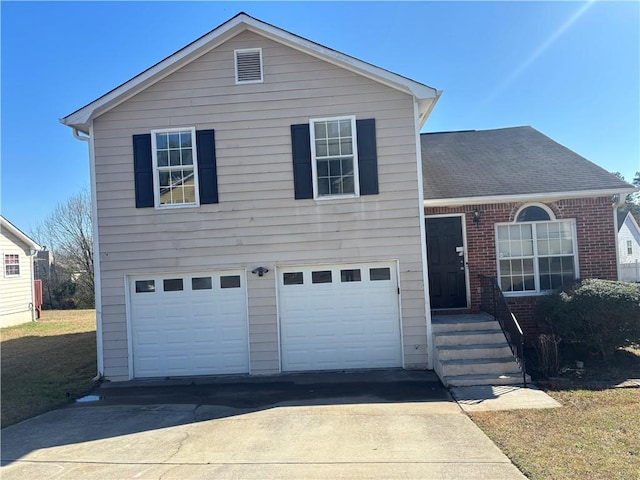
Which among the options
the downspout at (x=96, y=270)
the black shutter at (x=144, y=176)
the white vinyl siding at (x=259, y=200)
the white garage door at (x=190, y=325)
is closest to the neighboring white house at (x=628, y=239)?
the white vinyl siding at (x=259, y=200)

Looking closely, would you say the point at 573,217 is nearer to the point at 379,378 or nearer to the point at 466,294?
the point at 466,294

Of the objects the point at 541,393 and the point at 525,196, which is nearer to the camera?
the point at 541,393

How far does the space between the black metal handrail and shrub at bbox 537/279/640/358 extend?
90 centimetres

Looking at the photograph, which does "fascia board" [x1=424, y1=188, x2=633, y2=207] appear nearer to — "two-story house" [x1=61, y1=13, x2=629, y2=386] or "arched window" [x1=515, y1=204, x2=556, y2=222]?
"arched window" [x1=515, y1=204, x2=556, y2=222]

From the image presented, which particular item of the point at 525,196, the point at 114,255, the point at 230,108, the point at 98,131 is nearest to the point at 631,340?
the point at 525,196

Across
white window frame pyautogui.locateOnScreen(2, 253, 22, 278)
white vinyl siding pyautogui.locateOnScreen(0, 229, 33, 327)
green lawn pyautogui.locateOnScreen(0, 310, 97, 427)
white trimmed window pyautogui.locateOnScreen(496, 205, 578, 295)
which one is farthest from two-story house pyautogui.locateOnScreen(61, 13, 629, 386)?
white window frame pyautogui.locateOnScreen(2, 253, 22, 278)

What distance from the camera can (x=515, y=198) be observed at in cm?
962

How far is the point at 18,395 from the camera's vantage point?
793 centimetres

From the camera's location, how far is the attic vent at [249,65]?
9094mm

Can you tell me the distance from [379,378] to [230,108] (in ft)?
20.0

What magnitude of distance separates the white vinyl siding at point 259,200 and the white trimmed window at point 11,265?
510 inches

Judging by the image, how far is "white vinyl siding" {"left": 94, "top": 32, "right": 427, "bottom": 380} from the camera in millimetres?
8867

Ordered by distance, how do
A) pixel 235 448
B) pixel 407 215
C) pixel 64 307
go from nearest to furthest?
pixel 235 448
pixel 407 215
pixel 64 307

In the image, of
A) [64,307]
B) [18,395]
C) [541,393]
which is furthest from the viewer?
[64,307]
